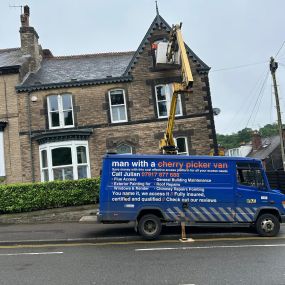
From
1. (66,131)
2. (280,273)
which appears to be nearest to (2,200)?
(66,131)

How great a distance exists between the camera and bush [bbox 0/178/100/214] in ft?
56.8

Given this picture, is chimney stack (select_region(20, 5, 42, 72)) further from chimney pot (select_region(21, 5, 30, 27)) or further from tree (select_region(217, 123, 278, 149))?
tree (select_region(217, 123, 278, 149))

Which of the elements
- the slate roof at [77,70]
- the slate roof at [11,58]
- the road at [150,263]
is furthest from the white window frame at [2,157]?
the road at [150,263]

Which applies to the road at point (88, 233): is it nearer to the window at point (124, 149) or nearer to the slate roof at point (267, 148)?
the window at point (124, 149)

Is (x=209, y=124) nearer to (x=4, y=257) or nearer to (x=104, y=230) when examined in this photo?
(x=104, y=230)

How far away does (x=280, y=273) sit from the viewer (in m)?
7.80

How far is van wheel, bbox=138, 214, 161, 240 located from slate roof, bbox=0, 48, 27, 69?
48.0ft

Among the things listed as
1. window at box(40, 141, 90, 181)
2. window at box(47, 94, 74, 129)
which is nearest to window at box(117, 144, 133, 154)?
window at box(40, 141, 90, 181)

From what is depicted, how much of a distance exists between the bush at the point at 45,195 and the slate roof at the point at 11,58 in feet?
28.3

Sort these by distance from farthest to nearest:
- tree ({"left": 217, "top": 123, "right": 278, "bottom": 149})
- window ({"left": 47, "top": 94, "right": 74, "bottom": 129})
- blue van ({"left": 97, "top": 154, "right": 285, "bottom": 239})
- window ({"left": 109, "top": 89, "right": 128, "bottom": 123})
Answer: tree ({"left": 217, "top": 123, "right": 278, "bottom": 149}) → window ({"left": 109, "top": 89, "right": 128, "bottom": 123}) → window ({"left": 47, "top": 94, "right": 74, "bottom": 129}) → blue van ({"left": 97, "top": 154, "right": 285, "bottom": 239})

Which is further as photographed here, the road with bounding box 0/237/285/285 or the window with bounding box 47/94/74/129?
the window with bounding box 47/94/74/129

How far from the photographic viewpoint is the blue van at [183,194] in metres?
12.3

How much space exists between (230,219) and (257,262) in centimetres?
387

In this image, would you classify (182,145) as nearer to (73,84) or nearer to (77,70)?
(73,84)
